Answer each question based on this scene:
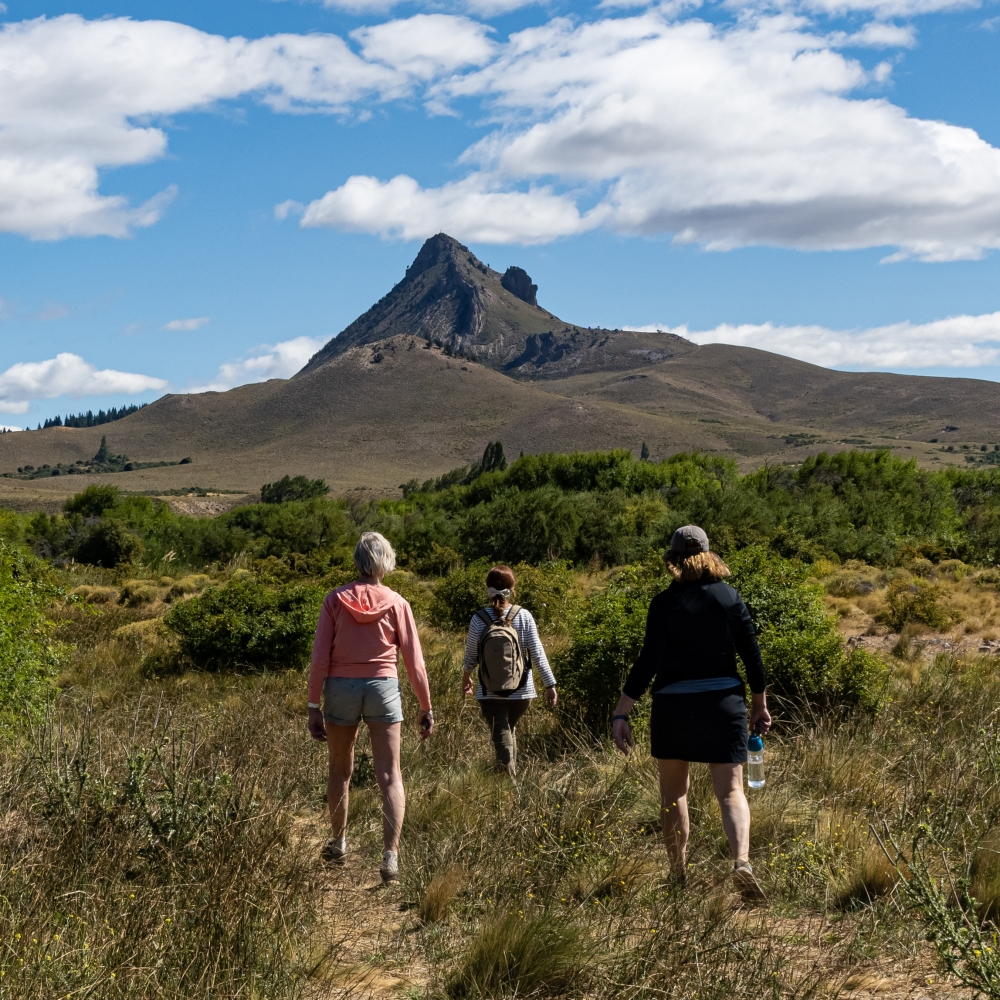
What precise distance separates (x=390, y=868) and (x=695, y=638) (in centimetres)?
177

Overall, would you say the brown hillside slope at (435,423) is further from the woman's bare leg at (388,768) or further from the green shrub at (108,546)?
the woman's bare leg at (388,768)

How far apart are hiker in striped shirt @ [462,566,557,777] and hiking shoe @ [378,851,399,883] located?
5.80ft

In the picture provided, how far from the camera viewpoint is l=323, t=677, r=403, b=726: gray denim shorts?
16.8 ft

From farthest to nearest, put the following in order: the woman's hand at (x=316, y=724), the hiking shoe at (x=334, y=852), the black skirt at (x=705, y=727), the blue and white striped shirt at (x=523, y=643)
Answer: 1. the blue and white striped shirt at (x=523, y=643)
2. the woman's hand at (x=316, y=724)
3. the hiking shoe at (x=334, y=852)
4. the black skirt at (x=705, y=727)

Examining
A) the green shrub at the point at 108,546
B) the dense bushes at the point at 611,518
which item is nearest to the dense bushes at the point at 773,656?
the dense bushes at the point at 611,518

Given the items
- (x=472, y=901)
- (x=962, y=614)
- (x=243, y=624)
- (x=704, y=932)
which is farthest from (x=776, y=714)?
(x=962, y=614)

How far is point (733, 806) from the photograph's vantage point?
454cm

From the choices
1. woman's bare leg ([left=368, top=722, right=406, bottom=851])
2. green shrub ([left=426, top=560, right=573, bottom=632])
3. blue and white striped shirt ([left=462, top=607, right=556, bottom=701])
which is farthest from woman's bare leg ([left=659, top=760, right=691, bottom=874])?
green shrub ([left=426, top=560, right=573, bottom=632])

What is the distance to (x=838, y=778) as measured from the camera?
5.79 meters

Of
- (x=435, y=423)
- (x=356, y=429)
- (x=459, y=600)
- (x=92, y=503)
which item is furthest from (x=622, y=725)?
(x=435, y=423)

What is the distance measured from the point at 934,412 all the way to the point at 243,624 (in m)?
161

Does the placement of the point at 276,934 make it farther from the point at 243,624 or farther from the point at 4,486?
the point at 4,486

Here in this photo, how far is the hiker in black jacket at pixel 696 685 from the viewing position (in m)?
4.50

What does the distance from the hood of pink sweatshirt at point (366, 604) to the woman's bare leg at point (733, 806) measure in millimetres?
1783
